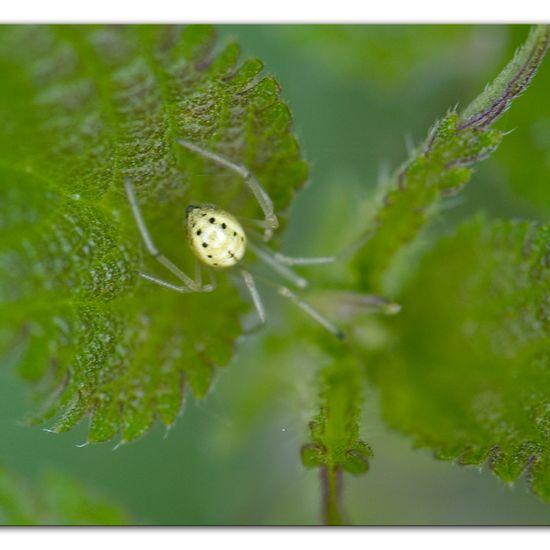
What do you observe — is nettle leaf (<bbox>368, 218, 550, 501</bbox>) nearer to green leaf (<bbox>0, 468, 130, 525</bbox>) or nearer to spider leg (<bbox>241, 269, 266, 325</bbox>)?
spider leg (<bbox>241, 269, 266, 325</bbox>)

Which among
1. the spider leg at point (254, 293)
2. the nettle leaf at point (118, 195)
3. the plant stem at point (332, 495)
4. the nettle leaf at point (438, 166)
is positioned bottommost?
the plant stem at point (332, 495)

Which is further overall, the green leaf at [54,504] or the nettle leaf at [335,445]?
the green leaf at [54,504]

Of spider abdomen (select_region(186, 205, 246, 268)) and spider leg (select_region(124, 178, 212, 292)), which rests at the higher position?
spider abdomen (select_region(186, 205, 246, 268))

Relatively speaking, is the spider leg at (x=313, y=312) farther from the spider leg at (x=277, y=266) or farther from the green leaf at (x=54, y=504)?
the green leaf at (x=54, y=504)

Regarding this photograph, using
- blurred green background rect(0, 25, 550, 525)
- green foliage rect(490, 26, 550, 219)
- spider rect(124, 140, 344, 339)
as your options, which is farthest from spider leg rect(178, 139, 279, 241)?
green foliage rect(490, 26, 550, 219)

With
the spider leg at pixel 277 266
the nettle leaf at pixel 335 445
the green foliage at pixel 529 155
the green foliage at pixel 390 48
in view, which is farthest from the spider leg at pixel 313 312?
the green foliage at pixel 390 48

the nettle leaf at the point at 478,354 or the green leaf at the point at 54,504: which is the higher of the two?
the nettle leaf at the point at 478,354
